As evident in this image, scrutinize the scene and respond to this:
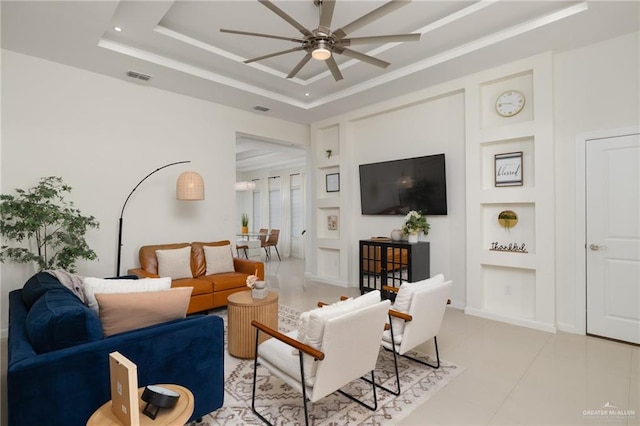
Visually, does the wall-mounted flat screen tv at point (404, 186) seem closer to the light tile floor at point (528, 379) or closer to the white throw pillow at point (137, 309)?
the light tile floor at point (528, 379)

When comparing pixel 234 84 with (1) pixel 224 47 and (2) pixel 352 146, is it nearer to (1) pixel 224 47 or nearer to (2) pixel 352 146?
(1) pixel 224 47

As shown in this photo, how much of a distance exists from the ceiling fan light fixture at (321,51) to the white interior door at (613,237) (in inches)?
120

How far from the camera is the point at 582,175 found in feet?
11.8

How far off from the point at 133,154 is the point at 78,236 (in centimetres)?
135

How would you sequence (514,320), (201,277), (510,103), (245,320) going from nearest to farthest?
(245,320) < (514,320) < (510,103) < (201,277)

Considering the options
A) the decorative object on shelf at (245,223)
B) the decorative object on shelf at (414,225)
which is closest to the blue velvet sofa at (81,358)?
the decorative object on shelf at (414,225)

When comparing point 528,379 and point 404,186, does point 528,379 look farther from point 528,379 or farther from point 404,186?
point 404,186

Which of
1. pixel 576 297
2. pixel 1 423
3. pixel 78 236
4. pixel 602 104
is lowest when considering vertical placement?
pixel 1 423

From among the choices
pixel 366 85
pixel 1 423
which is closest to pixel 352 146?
pixel 366 85

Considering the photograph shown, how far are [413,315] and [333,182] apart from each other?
418 cm

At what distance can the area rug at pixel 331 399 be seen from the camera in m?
2.18

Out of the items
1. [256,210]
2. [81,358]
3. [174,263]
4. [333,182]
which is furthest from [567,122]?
[256,210]

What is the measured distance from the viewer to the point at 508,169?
13.5ft

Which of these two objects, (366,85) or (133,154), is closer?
(133,154)
